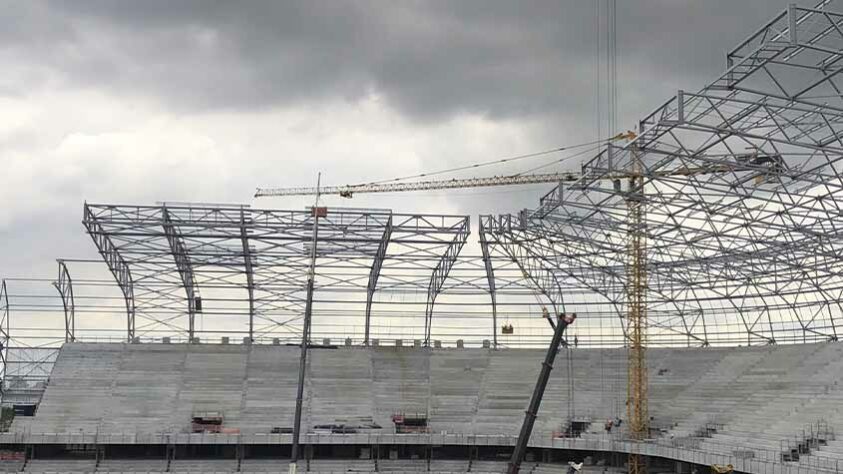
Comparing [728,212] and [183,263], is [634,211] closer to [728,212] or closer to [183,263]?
[728,212]

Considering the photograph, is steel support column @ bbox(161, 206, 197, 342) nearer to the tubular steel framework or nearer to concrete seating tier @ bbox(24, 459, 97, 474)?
the tubular steel framework

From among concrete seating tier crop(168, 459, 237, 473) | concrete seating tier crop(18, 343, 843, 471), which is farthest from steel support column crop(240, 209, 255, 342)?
concrete seating tier crop(168, 459, 237, 473)

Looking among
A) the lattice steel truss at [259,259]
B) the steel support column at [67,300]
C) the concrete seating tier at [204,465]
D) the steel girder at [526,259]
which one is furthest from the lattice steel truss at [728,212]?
the steel support column at [67,300]

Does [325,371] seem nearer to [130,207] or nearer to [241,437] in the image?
[241,437]

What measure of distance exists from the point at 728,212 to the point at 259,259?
2974 centimetres

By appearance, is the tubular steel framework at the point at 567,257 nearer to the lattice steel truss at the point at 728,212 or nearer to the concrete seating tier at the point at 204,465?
the lattice steel truss at the point at 728,212

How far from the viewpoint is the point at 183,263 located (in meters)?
59.5

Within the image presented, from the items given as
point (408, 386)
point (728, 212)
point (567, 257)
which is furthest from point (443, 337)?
point (728, 212)

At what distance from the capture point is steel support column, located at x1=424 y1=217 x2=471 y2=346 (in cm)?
5363

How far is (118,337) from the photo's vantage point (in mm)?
64875

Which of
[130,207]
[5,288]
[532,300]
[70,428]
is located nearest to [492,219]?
[532,300]

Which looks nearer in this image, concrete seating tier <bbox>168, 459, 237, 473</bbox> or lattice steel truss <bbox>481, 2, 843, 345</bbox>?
lattice steel truss <bbox>481, 2, 843, 345</bbox>

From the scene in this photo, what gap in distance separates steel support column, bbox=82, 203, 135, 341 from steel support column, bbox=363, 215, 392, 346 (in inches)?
633

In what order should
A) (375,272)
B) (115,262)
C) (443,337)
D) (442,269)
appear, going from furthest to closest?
(443,337), (442,269), (375,272), (115,262)
